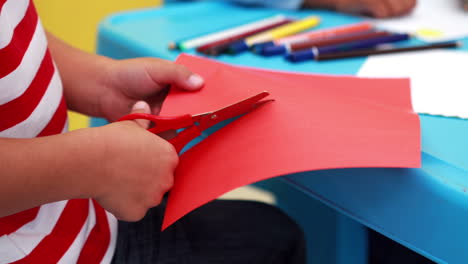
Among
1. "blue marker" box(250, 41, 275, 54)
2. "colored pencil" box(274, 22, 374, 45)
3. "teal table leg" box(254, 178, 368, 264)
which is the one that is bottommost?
"teal table leg" box(254, 178, 368, 264)

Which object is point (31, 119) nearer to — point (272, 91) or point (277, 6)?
point (272, 91)

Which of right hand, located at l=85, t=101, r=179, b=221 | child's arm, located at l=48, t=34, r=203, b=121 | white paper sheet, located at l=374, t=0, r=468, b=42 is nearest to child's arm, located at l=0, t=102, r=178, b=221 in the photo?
right hand, located at l=85, t=101, r=179, b=221

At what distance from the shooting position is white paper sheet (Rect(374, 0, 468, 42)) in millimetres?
Answer: 646

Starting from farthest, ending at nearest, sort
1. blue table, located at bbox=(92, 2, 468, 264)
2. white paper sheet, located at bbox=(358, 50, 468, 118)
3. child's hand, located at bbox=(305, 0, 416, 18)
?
child's hand, located at bbox=(305, 0, 416, 18) → white paper sheet, located at bbox=(358, 50, 468, 118) → blue table, located at bbox=(92, 2, 468, 264)

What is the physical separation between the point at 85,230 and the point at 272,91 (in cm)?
21

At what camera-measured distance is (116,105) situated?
514 millimetres

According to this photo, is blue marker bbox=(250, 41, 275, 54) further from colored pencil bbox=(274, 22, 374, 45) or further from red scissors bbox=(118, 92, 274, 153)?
red scissors bbox=(118, 92, 274, 153)

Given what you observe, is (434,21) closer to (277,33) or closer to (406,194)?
(277,33)

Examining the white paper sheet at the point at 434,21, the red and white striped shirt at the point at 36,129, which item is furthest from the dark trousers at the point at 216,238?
the white paper sheet at the point at 434,21

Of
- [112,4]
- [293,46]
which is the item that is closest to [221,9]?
[293,46]

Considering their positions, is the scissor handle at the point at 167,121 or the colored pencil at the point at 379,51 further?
Result: the colored pencil at the point at 379,51

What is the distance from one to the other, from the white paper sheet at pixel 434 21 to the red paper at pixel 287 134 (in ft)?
0.75

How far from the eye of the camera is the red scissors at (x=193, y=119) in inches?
15.1

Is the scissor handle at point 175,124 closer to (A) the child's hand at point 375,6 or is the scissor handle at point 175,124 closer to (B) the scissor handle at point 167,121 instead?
(B) the scissor handle at point 167,121
